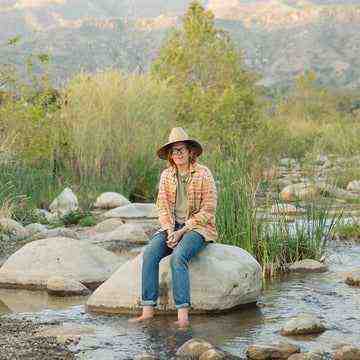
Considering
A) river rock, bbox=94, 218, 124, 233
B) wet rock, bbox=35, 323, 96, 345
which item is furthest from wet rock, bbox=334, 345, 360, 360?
river rock, bbox=94, 218, 124, 233

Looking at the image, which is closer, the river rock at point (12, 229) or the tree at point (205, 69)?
the river rock at point (12, 229)

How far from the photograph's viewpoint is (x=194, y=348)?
17.7ft

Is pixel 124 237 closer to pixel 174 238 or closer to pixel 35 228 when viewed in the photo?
pixel 35 228

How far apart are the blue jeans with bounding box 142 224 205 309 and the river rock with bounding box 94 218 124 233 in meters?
4.34

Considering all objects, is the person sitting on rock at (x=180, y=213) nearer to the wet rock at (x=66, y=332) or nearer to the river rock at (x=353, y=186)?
the wet rock at (x=66, y=332)

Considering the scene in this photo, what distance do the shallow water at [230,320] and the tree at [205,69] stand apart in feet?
33.0

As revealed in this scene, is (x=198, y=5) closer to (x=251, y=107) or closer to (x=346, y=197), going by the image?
(x=251, y=107)

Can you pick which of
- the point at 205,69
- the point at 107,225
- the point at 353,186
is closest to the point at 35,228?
the point at 107,225

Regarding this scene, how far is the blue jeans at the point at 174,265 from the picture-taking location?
6.36 meters

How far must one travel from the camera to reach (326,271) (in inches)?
324

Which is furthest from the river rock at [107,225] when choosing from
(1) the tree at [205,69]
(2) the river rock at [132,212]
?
(1) the tree at [205,69]

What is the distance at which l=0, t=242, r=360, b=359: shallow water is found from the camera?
569cm

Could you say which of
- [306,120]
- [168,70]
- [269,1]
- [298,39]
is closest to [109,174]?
[168,70]

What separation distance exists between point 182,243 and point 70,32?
380 feet
